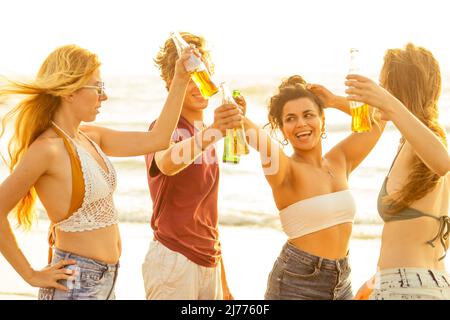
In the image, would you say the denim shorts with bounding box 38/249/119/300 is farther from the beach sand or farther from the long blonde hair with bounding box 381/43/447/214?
the beach sand

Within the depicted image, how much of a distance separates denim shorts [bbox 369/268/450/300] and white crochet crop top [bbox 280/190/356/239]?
1.88 ft

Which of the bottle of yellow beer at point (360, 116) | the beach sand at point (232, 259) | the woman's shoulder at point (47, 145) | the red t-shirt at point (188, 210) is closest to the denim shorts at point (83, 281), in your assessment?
the woman's shoulder at point (47, 145)

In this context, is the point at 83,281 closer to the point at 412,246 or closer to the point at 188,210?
the point at 188,210

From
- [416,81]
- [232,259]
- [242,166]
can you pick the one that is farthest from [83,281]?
[242,166]

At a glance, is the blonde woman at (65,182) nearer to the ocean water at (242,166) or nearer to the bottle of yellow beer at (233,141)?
the bottle of yellow beer at (233,141)

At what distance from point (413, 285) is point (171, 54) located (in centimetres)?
198

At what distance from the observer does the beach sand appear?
28.6ft

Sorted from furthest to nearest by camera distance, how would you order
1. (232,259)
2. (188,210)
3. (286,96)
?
(232,259), (286,96), (188,210)

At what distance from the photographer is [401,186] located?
3984 millimetres

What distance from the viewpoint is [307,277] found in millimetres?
4332

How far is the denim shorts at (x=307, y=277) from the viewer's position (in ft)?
14.2

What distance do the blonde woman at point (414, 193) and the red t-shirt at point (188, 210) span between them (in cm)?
93

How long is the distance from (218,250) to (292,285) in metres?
0.54
